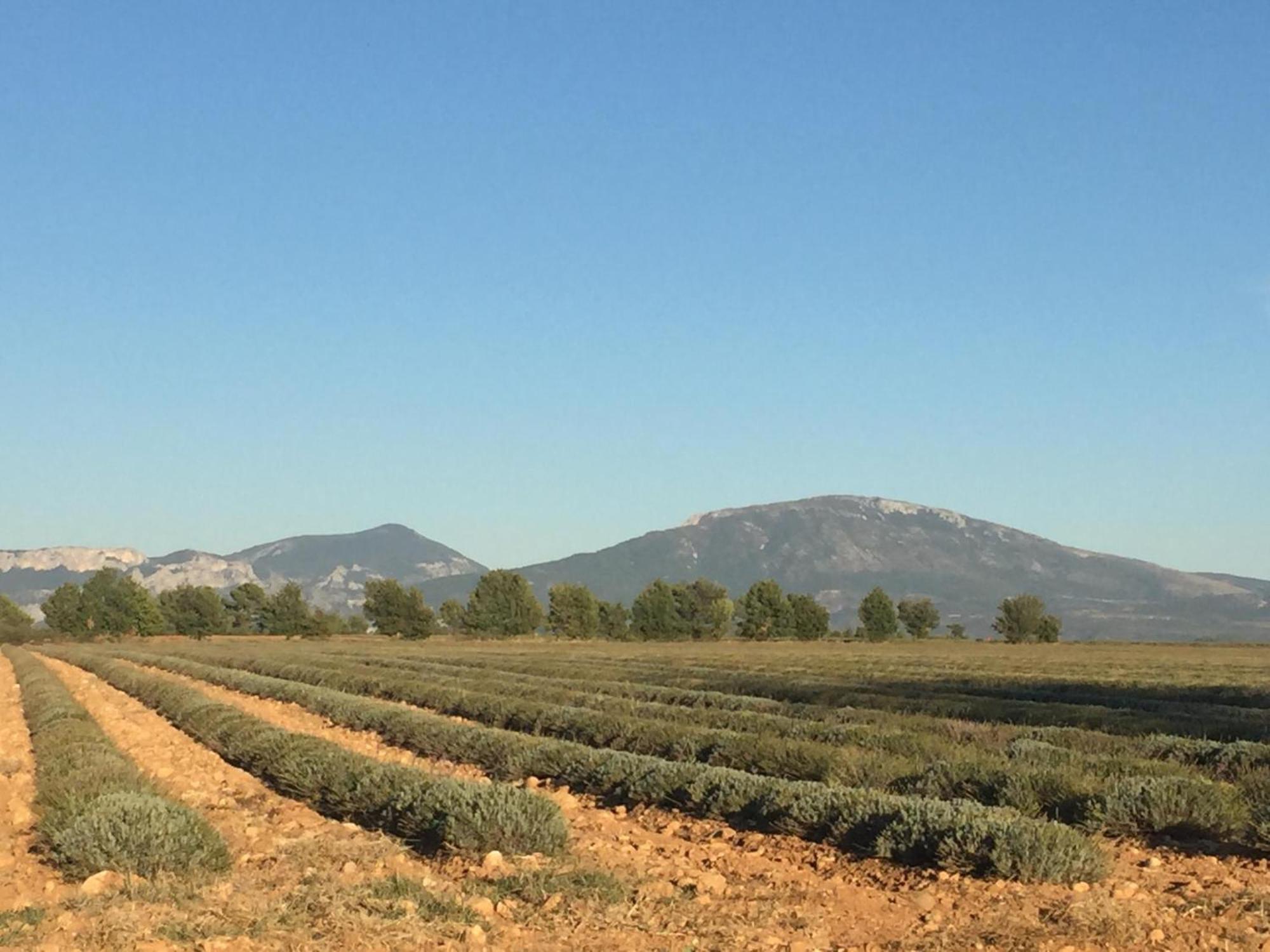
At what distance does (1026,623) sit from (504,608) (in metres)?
62.2

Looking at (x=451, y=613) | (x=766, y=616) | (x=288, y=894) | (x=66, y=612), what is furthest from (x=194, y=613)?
(x=288, y=894)

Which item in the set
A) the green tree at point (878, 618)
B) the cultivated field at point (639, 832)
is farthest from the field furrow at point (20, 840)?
the green tree at point (878, 618)

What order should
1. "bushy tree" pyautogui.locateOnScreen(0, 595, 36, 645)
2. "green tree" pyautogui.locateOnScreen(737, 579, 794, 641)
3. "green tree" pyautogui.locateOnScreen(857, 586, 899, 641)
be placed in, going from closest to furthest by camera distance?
"bushy tree" pyautogui.locateOnScreen(0, 595, 36, 645) → "green tree" pyautogui.locateOnScreen(737, 579, 794, 641) → "green tree" pyautogui.locateOnScreen(857, 586, 899, 641)

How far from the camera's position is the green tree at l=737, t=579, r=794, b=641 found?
12925 cm

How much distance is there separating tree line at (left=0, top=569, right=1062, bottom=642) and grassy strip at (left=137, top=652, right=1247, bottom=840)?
103667 millimetres

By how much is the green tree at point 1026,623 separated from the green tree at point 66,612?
103544mm

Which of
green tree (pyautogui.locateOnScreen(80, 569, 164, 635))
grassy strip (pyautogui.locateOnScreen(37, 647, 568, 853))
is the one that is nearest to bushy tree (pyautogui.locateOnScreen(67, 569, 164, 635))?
green tree (pyautogui.locateOnScreen(80, 569, 164, 635))

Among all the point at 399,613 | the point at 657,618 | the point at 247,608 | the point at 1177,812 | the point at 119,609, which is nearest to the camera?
the point at 1177,812

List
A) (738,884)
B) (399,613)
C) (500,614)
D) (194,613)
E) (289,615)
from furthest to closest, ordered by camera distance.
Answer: (500,614) < (289,615) < (194,613) < (399,613) < (738,884)

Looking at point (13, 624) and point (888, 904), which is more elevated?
point (888, 904)

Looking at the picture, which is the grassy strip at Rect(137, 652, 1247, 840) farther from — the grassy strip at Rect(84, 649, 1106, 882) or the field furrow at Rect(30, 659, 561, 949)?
the field furrow at Rect(30, 659, 561, 949)

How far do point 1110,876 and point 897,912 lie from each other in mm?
2132

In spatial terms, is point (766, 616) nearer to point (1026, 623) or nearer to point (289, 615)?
point (1026, 623)

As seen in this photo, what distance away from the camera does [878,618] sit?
132 metres
